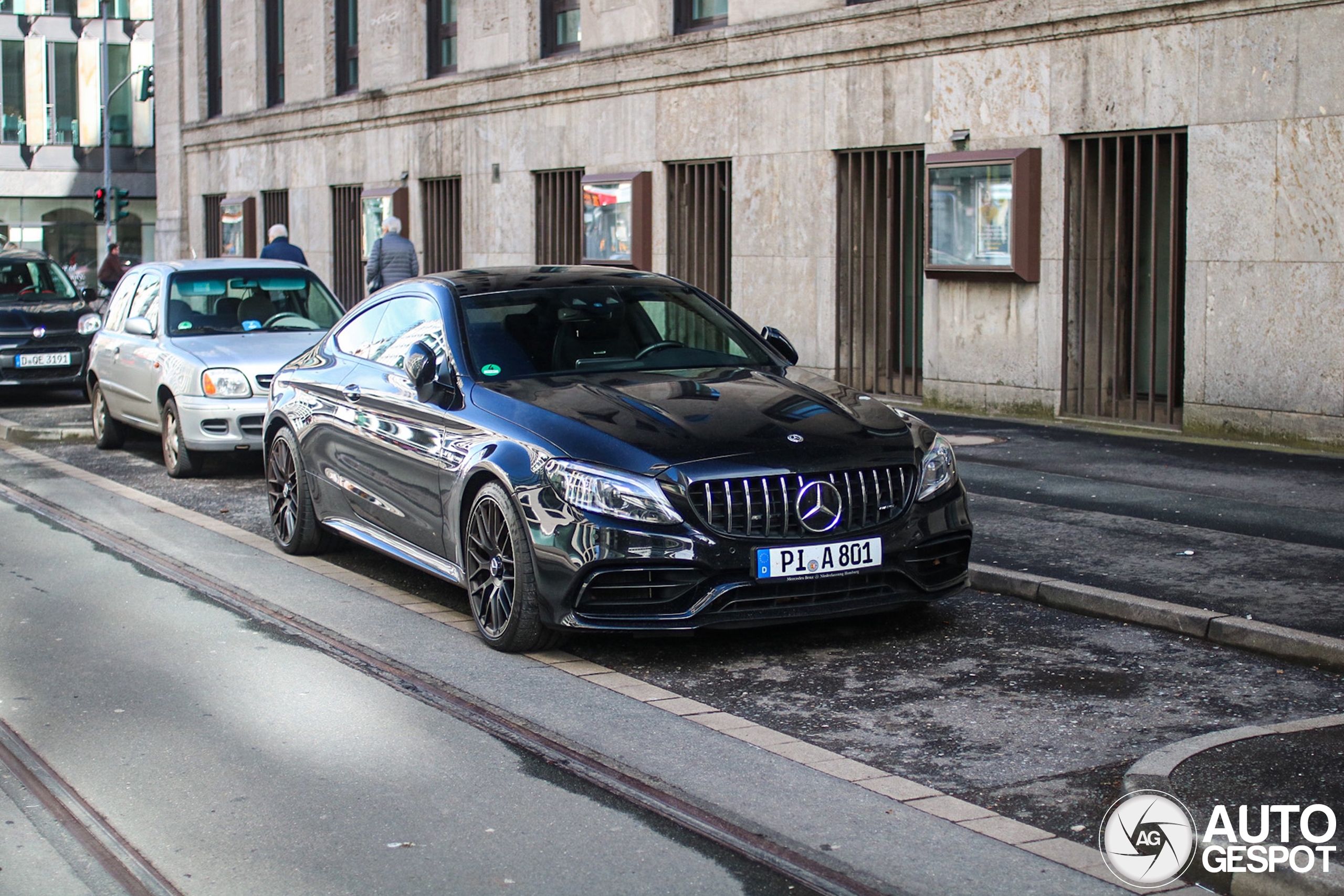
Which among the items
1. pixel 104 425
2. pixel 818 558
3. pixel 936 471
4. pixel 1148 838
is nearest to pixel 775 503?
pixel 818 558

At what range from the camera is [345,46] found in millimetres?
28312

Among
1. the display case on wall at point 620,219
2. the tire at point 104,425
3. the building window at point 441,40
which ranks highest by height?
the building window at point 441,40

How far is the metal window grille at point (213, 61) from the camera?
3412 cm

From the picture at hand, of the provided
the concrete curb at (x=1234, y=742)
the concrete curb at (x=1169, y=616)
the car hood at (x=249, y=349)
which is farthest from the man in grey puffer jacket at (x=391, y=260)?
the concrete curb at (x=1234, y=742)

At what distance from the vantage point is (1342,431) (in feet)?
41.2

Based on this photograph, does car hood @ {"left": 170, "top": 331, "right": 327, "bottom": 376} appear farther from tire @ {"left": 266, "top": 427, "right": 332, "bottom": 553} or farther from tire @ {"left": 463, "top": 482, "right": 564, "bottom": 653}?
tire @ {"left": 463, "top": 482, "right": 564, "bottom": 653}

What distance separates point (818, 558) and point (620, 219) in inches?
554

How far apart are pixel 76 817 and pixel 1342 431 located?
10174mm

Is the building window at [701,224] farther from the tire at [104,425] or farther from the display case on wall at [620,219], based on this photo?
the tire at [104,425]

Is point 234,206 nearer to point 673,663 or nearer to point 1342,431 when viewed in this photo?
point 1342,431

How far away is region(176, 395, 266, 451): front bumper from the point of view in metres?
12.5

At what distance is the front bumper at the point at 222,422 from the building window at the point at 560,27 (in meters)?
10.6

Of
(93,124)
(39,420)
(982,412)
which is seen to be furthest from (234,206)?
(93,124)

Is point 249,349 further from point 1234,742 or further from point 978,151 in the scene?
point 1234,742
